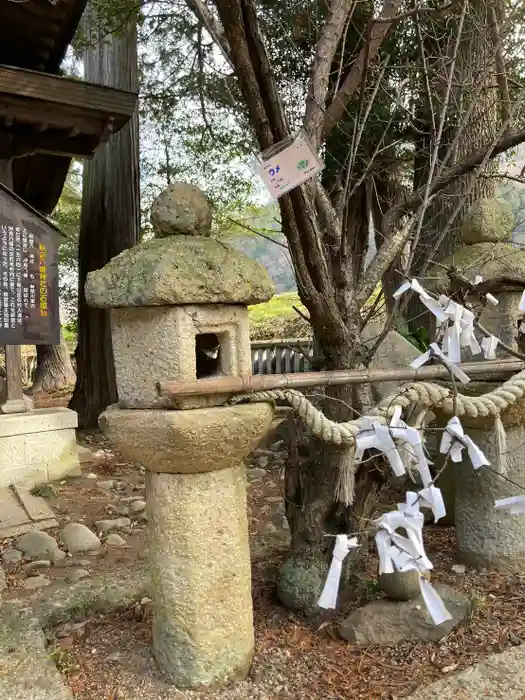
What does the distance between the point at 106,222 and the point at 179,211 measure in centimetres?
572

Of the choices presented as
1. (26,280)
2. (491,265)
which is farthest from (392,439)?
(26,280)

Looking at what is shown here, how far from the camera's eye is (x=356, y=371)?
2.08 metres

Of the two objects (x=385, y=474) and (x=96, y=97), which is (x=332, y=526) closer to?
(x=385, y=474)

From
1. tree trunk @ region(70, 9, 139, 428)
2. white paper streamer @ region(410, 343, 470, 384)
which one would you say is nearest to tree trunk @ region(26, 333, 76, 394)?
tree trunk @ region(70, 9, 139, 428)

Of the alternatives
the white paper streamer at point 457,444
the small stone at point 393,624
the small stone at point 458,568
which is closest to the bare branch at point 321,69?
the white paper streamer at point 457,444

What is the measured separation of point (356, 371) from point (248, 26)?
4.37 feet

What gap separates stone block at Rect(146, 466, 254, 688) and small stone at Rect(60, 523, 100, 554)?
1.85 meters

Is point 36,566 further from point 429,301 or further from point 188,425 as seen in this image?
point 429,301

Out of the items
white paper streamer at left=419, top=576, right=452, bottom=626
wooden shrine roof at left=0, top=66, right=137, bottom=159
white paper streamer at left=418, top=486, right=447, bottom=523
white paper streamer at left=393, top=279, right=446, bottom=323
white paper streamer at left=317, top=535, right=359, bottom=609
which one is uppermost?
wooden shrine roof at left=0, top=66, right=137, bottom=159

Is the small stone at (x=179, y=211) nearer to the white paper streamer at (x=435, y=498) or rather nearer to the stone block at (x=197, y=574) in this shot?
the stone block at (x=197, y=574)

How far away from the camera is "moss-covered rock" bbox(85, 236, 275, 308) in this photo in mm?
1772

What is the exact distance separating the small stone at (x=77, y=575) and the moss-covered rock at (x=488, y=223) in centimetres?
278

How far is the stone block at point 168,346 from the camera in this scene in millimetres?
1828

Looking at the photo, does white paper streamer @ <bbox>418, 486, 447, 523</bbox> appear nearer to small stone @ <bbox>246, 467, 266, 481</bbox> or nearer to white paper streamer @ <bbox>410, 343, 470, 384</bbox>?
white paper streamer @ <bbox>410, 343, 470, 384</bbox>
